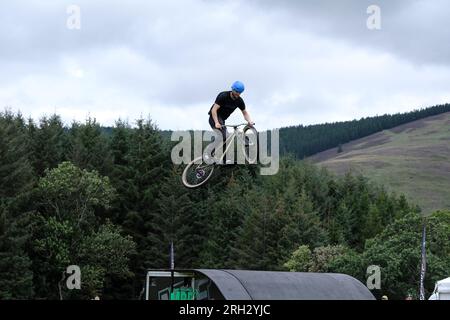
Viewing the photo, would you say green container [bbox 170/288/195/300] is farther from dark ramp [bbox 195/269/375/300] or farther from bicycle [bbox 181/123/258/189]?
bicycle [bbox 181/123/258/189]

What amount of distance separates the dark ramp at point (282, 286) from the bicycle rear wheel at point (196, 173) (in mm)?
6341

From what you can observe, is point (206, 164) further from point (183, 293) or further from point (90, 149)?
point (90, 149)

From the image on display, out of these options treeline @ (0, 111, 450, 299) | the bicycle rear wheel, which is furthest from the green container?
treeline @ (0, 111, 450, 299)

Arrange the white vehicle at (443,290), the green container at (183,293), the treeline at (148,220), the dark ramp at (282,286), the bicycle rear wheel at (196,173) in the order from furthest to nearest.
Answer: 1. the treeline at (148,220)
2. the white vehicle at (443,290)
3. the bicycle rear wheel at (196,173)
4. the green container at (183,293)
5. the dark ramp at (282,286)

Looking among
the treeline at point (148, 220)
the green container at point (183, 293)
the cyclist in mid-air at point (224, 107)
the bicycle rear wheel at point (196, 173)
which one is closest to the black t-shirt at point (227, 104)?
the cyclist in mid-air at point (224, 107)

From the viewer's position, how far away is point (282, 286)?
15906mm

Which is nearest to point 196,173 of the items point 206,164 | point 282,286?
point 206,164

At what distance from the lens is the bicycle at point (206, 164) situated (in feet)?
71.3

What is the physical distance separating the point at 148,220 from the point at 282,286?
74747mm

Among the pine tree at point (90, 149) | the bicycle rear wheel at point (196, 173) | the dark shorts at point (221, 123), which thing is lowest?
the bicycle rear wheel at point (196, 173)

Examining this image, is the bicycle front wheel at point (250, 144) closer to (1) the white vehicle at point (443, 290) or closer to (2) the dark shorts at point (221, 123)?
(2) the dark shorts at point (221, 123)

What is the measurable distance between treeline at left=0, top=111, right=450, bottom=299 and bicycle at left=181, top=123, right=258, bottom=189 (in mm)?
39733

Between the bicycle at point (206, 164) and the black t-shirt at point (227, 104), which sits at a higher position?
the black t-shirt at point (227, 104)

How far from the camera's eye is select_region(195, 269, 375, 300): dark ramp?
49.2ft
